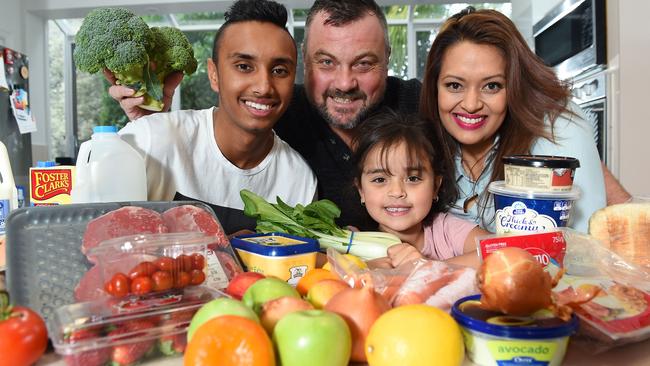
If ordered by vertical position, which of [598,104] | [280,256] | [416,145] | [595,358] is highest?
[598,104]

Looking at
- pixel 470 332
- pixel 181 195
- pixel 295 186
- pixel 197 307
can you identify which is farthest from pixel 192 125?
pixel 470 332

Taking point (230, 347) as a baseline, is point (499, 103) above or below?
above

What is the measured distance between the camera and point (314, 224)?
4.30 ft

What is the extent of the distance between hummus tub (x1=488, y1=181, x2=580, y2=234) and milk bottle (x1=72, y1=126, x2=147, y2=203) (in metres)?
0.87

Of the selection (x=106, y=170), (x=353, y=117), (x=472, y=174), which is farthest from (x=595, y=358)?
(x=353, y=117)

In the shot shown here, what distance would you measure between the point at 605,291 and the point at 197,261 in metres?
0.63

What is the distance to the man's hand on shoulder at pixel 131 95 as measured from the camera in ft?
5.45

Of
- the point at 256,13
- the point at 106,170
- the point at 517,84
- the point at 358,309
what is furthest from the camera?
the point at 256,13

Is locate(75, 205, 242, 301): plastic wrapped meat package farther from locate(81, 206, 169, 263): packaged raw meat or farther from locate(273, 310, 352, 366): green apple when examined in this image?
locate(273, 310, 352, 366): green apple

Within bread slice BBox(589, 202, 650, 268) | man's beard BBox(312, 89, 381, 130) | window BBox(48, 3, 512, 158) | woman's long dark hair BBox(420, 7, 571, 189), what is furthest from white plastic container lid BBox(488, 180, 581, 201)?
window BBox(48, 3, 512, 158)

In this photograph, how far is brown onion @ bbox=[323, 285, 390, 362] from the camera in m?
0.67

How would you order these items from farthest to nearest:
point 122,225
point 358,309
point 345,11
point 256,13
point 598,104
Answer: point 598,104
point 345,11
point 256,13
point 122,225
point 358,309

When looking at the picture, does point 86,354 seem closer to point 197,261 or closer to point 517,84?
point 197,261

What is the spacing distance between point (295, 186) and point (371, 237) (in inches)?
Answer: 19.4
